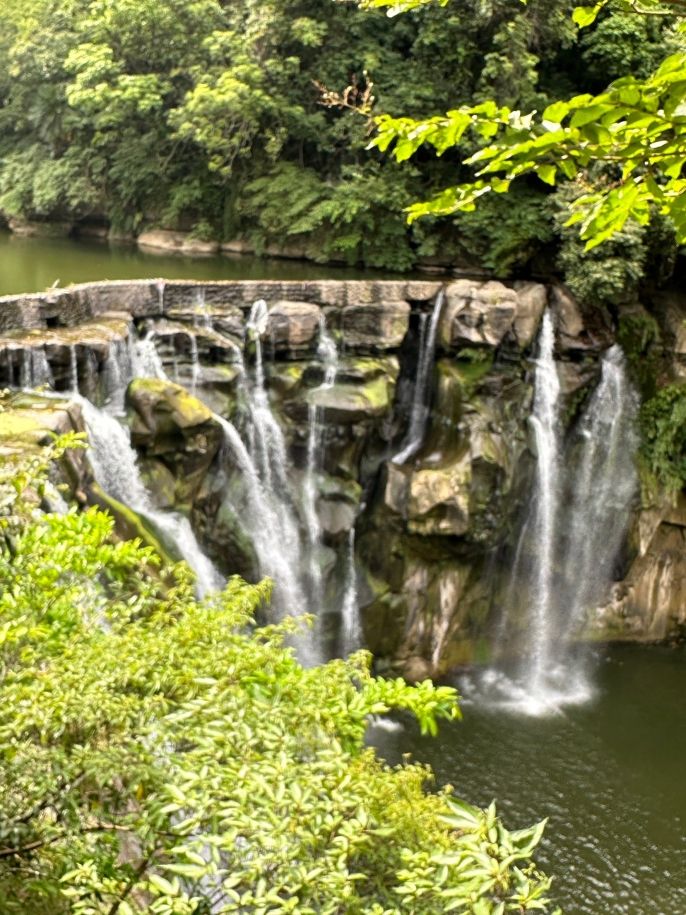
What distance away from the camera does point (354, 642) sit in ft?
51.6

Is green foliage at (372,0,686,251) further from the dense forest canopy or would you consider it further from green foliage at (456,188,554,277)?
green foliage at (456,188,554,277)

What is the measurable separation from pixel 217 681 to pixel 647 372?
51.6 ft

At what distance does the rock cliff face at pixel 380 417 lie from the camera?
47.9 feet

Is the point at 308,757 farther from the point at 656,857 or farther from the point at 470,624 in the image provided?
the point at 470,624

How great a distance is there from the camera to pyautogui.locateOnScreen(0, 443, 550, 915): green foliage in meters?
3.46

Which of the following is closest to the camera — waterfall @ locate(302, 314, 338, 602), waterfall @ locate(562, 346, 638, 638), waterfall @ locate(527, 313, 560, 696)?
waterfall @ locate(302, 314, 338, 602)

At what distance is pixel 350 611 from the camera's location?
15758 millimetres

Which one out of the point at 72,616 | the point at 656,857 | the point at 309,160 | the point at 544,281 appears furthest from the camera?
the point at 309,160

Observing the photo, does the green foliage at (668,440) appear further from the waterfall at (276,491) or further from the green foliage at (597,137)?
the green foliage at (597,137)

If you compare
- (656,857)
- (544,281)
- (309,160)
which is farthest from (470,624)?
(309,160)

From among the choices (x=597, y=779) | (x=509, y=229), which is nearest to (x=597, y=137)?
(x=597, y=779)

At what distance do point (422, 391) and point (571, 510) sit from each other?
422 cm

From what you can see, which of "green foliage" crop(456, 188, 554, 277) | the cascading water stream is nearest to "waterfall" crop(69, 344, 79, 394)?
the cascading water stream

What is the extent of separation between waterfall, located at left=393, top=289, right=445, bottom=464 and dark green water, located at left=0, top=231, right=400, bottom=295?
4711 millimetres
